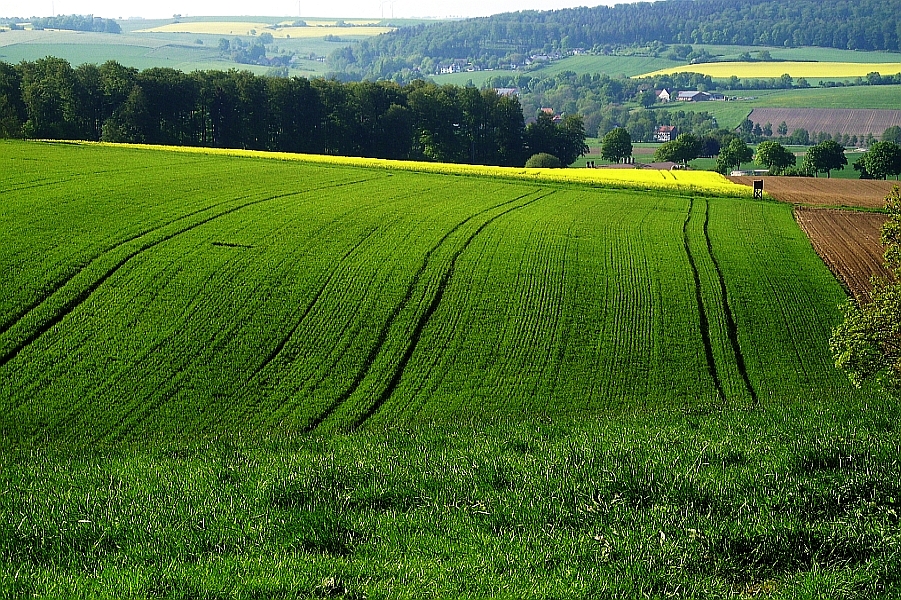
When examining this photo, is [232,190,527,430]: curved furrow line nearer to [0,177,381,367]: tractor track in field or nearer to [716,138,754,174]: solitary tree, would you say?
[0,177,381,367]: tractor track in field

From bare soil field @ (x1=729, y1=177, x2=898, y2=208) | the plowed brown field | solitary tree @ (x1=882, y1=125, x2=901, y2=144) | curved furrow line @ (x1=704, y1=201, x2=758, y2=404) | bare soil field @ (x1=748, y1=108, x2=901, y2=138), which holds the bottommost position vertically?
curved furrow line @ (x1=704, y1=201, x2=758, y2=404)

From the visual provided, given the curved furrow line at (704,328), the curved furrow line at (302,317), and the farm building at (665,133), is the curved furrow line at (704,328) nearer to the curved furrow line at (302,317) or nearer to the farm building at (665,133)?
the curved furrow line at (302,317)

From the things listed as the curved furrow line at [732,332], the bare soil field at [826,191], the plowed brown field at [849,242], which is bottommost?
the curved furrow line at [732,332]

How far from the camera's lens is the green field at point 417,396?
10.3 m

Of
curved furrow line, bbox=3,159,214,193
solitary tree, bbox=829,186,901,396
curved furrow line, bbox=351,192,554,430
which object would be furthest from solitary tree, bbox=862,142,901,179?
solitary tree, bbox=829,186,901,396

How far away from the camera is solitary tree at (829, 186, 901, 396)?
2252 cm

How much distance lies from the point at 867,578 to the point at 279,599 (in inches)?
236

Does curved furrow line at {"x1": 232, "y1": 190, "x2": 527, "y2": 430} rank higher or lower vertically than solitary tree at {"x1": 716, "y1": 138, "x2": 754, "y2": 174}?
lower

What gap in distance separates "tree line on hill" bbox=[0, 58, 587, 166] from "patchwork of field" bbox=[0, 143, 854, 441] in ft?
173

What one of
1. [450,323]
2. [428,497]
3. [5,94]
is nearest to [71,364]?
[450,323]

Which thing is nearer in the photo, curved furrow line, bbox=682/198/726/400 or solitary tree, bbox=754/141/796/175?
curved furrow line, bbox=682/198/726/400

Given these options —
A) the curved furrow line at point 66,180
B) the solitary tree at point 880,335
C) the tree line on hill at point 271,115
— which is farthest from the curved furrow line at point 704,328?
the tree line on hill at point 271,115

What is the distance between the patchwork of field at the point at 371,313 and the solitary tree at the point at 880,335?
0.88 meters

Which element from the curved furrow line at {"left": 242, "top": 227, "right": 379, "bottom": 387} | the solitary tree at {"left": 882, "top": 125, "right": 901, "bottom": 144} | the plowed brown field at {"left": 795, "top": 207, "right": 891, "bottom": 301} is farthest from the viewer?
the solitary tree at {"left": 882, "top": 125, "right": 901, "bottom": 144}
